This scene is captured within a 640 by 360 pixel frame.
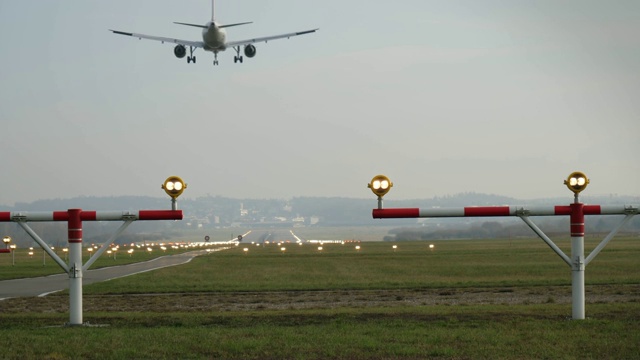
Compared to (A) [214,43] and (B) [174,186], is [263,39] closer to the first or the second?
(A) [214,43]

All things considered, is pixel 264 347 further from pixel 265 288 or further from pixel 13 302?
pixel 265 288

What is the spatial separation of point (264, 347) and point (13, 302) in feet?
60.4

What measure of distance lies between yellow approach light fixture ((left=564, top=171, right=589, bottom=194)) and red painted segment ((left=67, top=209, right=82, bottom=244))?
10.8 metres

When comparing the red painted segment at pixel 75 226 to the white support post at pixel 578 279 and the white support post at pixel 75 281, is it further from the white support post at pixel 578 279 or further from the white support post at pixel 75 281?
the white support post at pixel 578 279

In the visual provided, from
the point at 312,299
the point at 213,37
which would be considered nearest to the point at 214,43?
the point at 213,37

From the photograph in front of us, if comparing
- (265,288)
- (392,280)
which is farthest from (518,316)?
(392,280)

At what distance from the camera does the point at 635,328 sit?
17531 mm

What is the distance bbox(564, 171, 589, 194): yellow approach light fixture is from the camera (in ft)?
65.3

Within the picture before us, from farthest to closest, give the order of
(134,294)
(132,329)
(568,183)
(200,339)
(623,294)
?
1. (134,294)
2. (623,294)
3. (568,183)
4. (132,329)
5. (200,339)

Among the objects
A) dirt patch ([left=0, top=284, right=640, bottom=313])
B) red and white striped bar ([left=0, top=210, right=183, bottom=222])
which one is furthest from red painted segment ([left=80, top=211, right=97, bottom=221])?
Result: dirt patch ([left=0, top=284, right=640, bottom=313])

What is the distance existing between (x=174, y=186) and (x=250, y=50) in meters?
66.4

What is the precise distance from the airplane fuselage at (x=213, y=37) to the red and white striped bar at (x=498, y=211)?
212 feet

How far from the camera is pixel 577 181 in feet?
65.4

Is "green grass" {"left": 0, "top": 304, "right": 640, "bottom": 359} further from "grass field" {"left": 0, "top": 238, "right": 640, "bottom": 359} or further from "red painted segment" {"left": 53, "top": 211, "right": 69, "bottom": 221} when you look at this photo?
"red painted segment" {"left": 53, "top": 211, "right": 69, "bottom": 221}
